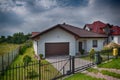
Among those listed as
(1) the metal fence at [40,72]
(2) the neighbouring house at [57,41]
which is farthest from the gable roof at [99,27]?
(1) the metal fence at [40,72]

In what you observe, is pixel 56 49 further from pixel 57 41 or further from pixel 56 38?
pixel 56 38

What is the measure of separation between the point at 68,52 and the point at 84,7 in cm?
715

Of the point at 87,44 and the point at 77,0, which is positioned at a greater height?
the point at 77,0

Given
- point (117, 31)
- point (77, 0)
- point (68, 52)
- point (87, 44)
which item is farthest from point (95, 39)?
point (117, 31)

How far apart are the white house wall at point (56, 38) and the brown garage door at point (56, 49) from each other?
0.62 m

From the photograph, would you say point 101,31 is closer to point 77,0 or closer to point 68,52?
point 68,52

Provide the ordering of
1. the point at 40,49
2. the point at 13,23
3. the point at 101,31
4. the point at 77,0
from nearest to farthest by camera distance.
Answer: the point at 77,0 < the point at 40,49 < the point at 13,23 < the point at 101,31

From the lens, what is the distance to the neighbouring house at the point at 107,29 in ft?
→ 111

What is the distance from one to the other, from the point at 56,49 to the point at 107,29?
55.5 feet

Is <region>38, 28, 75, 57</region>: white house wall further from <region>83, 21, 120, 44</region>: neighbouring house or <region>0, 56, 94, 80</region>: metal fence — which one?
<region>83, 21, 120, 44</region>: neighbouring house

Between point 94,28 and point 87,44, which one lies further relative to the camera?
point 94,28

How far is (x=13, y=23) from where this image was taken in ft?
93.6

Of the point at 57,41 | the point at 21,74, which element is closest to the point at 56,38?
the point at 57,41

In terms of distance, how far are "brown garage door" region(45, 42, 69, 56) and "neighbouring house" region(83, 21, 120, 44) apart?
14.5 m
